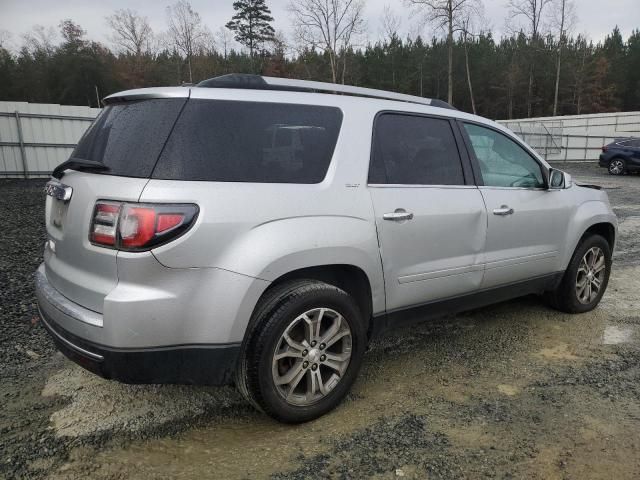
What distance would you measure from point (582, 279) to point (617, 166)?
1980 centimetres

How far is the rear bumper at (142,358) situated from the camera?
2236mm

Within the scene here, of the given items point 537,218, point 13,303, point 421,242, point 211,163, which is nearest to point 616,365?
point 537,218

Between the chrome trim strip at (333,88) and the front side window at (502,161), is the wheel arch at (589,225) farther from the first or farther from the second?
the chrome trim strip at (333,88)

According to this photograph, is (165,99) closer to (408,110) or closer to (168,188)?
(168,188)

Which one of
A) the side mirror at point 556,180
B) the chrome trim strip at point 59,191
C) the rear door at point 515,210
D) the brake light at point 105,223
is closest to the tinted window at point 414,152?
the rear door at point 515,210

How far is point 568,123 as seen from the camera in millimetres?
36250

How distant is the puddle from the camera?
390 centimetres

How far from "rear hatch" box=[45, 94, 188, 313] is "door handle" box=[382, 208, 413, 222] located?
127cm

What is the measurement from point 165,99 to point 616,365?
3.39m

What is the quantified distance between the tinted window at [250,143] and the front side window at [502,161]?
52.0 inches

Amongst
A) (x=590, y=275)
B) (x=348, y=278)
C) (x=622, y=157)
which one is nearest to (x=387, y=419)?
(x=348, y=278)

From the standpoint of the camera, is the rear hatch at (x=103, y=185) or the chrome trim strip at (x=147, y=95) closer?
the rear hatch at (x=103, y=185)

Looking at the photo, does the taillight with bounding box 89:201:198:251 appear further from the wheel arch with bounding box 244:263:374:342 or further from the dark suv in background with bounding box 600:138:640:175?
the dark suv in background with bounding box 600:138:640:175

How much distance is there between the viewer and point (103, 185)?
7.65 feet
